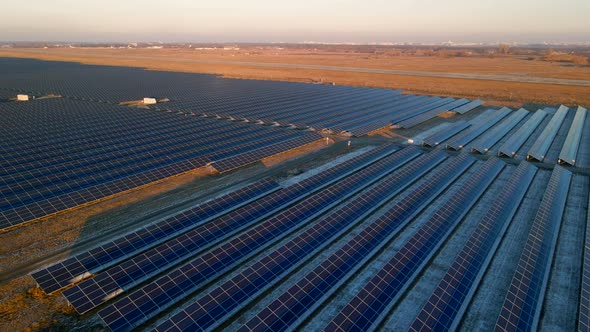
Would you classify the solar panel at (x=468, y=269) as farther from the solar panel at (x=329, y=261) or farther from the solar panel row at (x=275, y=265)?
the solar panel row at (x=275, y=265)

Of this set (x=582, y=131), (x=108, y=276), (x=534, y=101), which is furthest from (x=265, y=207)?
(x=534, y=101)

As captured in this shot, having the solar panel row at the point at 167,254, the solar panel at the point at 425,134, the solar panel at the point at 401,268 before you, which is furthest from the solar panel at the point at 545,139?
the solar panel row at the point at 167,254

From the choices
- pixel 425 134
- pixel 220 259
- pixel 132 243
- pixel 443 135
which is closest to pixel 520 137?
pixel 443 135

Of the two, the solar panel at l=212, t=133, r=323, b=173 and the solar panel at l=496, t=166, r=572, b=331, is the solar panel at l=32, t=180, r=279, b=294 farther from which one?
the solar panel at l=496, t=166, r=572, b=331

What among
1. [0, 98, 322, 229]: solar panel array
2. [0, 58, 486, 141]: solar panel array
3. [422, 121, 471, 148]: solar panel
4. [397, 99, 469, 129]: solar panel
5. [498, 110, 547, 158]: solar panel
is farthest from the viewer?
[0, 58, 486, 141]: solar panel array

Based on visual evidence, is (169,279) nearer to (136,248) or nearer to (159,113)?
(136,248)

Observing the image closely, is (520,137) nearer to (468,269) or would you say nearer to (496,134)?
(496,134)

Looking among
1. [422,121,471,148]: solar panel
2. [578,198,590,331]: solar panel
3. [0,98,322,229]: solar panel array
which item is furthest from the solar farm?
[422,121,471,148]: solar panel
